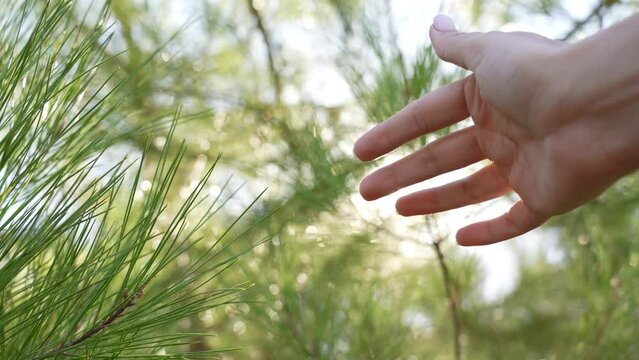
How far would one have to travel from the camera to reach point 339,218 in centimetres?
97

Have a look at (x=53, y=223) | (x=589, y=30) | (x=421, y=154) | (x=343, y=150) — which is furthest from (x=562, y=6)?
(x=53, y=223)

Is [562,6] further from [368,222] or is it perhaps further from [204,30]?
[204,30]

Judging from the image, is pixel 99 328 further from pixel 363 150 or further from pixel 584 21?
pixel 584 21

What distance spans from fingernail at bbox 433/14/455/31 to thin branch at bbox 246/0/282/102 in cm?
68

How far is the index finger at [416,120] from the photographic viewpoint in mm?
565

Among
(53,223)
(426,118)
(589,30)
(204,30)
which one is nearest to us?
(53,223)

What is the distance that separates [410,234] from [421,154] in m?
0.41

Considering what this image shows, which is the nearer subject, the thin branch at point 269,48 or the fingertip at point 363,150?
the fingertip at point 363,150

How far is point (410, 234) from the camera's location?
99cm

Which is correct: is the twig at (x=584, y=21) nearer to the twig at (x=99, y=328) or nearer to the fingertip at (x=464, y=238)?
the fingertip at (x=464, y=238)

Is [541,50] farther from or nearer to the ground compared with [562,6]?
nearer to the ground

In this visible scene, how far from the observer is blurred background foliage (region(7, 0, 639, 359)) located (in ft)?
2.90

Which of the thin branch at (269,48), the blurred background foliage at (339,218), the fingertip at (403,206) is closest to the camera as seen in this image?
the fingertip at (403,206)

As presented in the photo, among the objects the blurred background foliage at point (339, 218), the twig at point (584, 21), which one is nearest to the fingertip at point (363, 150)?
the blurred background foliage at point (339, 218)
